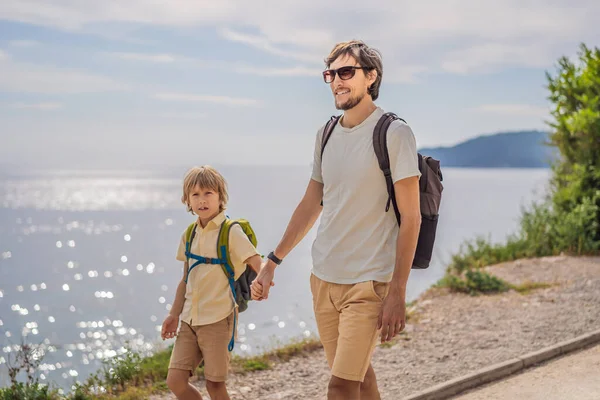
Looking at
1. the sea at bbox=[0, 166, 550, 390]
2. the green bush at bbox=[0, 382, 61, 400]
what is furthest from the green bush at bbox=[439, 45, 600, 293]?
the green bush at bbox=[0, 382, 61, 400]

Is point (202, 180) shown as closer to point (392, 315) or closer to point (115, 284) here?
point (392, 315)

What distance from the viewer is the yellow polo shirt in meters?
4.32

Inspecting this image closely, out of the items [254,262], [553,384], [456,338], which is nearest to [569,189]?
[456,338]

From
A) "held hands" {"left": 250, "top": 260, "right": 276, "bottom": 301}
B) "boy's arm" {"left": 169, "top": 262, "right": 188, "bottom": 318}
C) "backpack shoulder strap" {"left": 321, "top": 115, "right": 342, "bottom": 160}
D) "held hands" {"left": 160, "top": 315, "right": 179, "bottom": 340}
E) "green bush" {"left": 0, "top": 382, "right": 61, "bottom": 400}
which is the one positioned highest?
"backpack shoulder strap" {"left": 321, "top": 115, "right": 342, "bottom": 160}

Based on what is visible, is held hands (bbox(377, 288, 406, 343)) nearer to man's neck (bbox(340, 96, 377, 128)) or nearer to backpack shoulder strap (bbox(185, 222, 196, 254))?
man's neck (bbox(340, 96, 377, 128))

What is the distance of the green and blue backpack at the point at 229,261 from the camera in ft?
14.2

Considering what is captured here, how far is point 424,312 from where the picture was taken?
9.17 metres

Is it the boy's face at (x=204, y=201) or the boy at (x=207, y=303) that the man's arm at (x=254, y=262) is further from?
the boy's face at (x=204, y=201)

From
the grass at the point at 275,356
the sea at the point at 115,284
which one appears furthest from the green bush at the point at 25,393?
the grass at the point at 275,356

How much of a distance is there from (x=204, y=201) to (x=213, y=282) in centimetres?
52

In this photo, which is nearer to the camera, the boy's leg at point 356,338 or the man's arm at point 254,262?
the boy's leg at point 356,338

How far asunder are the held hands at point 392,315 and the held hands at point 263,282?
0.76m

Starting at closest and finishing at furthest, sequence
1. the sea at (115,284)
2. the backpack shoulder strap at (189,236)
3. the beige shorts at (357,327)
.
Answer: the beige shorts at (357,327) → the backpack shoulder strap at (189,236) → the sea at (115,284)

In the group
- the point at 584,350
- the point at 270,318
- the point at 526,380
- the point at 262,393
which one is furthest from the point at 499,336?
the point at 270,318
